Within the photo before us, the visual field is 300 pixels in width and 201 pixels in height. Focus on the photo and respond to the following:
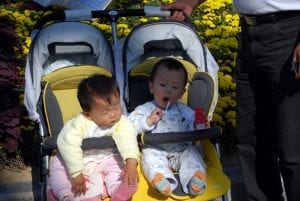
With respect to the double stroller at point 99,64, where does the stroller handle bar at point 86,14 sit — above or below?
above

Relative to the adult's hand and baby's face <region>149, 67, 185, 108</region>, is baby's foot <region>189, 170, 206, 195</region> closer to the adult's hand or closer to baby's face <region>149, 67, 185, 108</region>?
baby's face <region>149, 67, 185, 108</region>

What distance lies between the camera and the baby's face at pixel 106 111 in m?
3.57

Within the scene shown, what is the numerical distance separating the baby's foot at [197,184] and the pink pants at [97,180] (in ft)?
1.00

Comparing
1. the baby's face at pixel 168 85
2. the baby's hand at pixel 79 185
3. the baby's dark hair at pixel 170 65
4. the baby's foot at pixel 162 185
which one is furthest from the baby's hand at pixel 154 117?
the baby's hand at pixel 79 185

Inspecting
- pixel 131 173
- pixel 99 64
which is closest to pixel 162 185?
pixel 131 173

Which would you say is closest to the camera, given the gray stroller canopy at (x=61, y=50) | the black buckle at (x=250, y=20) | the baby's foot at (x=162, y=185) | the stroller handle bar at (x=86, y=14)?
the baby's foot at (x=162, y=185)

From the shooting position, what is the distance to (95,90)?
3572 millimetres

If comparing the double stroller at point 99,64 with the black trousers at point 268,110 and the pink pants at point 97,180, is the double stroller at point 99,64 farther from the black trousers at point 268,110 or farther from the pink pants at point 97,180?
the black trousers at point 268,110

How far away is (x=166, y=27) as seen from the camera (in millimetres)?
4383

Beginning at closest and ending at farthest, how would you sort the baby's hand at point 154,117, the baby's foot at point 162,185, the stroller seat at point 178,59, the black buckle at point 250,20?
the baby's foot at point 162,185 < the black buckle at point 250,20 < the baby's hand at point 154,117 < the stroller seat at point 178,59

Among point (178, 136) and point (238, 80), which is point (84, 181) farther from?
point (238, 80)

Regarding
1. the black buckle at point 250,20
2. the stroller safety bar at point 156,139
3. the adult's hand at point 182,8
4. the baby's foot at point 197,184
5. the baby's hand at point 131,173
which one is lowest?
the baby's foot at point 197,184

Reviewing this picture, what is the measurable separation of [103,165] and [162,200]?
400mm

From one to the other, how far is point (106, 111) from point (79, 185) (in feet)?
1.40
